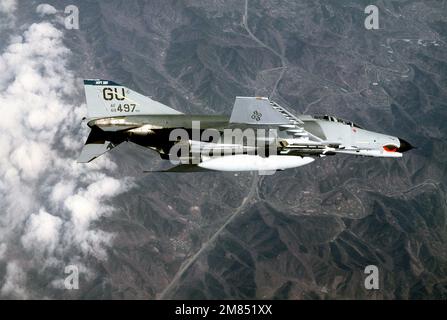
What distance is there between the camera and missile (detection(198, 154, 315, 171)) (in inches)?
1427

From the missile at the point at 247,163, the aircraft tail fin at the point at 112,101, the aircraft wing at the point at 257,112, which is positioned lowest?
the missile at the point at 247,163

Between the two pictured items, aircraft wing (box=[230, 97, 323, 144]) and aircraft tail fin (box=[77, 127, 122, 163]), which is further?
aircraft tail fin (box=[77, 127, 122, 163])

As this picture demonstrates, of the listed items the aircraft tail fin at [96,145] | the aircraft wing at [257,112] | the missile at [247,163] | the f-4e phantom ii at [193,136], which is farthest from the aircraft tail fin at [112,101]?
the aircraft wing at [257,112]

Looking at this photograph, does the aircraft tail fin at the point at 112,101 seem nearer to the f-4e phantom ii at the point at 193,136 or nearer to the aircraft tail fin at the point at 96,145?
the f-4e phantom ii at the point at 193,136

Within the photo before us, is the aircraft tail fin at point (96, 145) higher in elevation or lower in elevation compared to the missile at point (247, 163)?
higher

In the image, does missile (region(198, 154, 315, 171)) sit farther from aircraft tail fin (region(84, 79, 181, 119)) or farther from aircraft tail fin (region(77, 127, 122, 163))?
aircraft tail fin (region(77, 127, 122, 163))

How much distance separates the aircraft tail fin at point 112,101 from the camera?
36.2 metres

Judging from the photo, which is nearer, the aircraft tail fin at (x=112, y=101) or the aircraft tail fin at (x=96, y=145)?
the aircraft tail fin at (x=96, y=145)

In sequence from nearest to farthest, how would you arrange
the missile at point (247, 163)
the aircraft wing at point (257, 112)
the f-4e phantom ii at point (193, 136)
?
the aircraft wing at point (257, 112) → the f-4e phantom ii at point (193, 136) → the missile at point (247, 163)

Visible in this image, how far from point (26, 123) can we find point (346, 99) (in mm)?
116603

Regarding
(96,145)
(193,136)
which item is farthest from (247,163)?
(96,145)

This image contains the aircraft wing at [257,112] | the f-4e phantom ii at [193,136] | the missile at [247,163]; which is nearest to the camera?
the aircraft wing at [257,112]

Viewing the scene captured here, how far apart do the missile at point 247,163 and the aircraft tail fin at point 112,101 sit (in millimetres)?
5691

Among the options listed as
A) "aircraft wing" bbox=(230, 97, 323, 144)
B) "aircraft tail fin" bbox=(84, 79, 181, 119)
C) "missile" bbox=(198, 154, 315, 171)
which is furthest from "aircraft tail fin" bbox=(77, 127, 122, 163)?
"aircraft wing" bbox=(230, 97, 323, 144)
